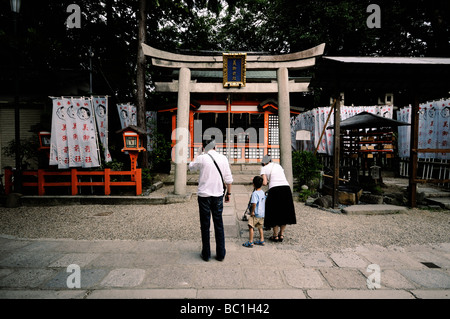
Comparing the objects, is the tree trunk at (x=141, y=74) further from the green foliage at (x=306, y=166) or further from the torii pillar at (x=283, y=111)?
the green foliage at (x=306, y=166)

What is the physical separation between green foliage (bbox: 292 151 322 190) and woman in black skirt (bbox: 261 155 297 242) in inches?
164

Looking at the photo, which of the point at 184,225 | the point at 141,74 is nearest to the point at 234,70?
the point at 141,74

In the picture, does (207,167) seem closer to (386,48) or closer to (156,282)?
(156,282)

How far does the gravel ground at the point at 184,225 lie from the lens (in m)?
4.51

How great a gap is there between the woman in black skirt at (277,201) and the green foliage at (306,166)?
4.17m

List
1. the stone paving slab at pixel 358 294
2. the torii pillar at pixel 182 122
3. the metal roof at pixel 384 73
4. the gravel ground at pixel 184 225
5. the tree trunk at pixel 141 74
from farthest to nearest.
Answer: the tree trunk at pixel 141 74
the torii pillar at pixel 182 122
the metal roof at pixel 384 73
the gravel ground at pixel 184 225
the stone paving slab at pixel 358 294

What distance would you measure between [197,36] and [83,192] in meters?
12.5

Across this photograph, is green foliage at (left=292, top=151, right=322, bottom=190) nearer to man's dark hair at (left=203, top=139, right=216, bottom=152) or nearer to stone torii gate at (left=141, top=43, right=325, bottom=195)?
stone torii gate at (left=141, top=43, right=325, bottom=195)

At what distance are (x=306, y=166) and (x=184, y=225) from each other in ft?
16.5

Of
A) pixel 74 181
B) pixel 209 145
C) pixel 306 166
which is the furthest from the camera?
pixel 306 166

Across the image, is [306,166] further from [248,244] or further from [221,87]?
[248,244]

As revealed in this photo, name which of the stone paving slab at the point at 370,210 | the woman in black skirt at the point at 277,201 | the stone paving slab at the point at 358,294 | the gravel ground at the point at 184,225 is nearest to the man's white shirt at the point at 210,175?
the woman in black skirt at the point at 277,201

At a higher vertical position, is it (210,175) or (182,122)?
(182,122)

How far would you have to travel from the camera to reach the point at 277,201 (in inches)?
167
